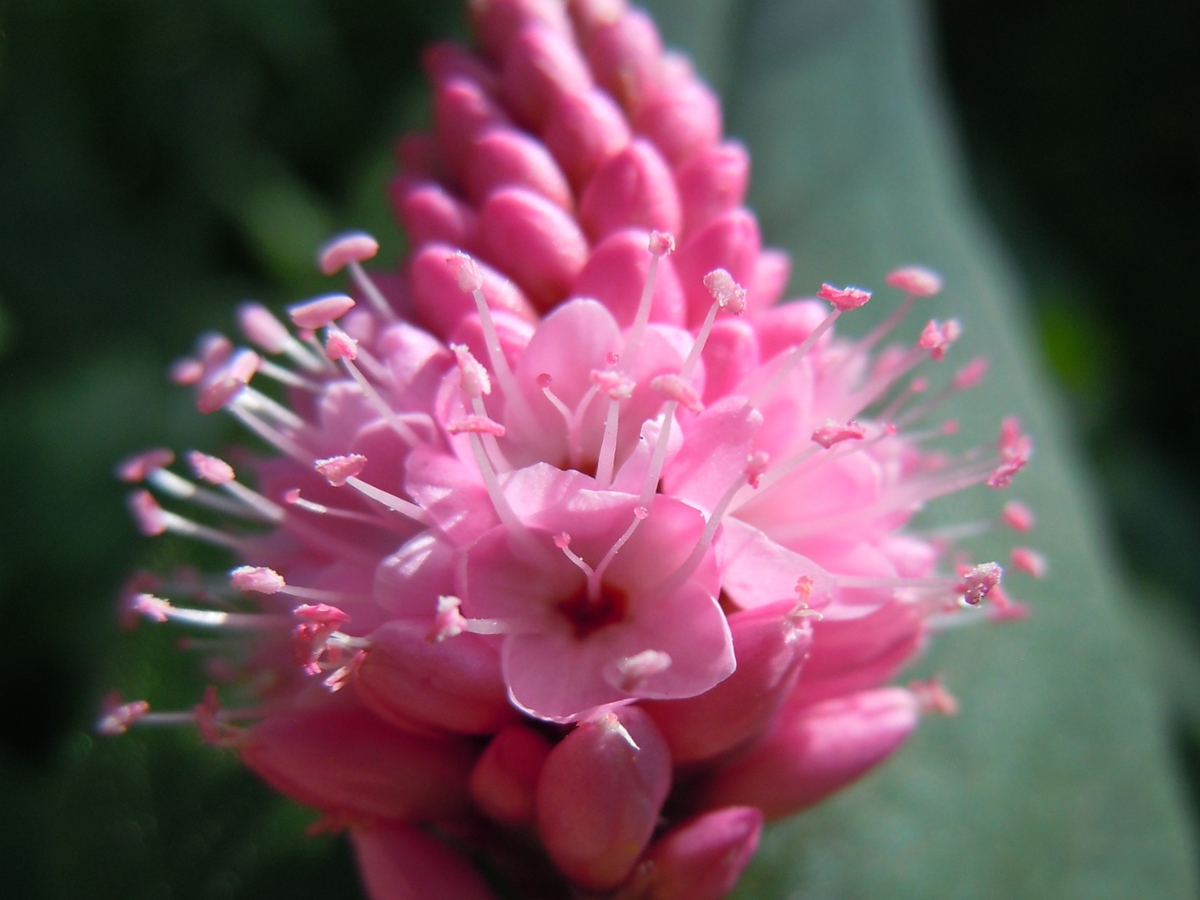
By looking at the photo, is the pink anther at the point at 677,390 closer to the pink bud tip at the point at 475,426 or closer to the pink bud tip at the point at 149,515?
the pink bud tip at the point at 475,426

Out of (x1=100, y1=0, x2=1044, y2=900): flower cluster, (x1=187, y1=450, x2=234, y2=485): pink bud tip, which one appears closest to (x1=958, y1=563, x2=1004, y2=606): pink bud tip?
(x1=100, y1=0, x2=1044, y2=900): flower cluster

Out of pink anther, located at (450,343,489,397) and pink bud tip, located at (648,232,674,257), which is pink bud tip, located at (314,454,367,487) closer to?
pink anther, located at (450,343,489,397)

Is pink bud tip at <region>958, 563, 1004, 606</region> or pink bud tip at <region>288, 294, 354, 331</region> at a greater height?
pink bud tip at <region>288, 294, 354, 331</region>

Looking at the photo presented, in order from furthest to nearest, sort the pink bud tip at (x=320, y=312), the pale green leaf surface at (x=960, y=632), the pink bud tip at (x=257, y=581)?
1. the pale green leaf surface at (x=960, y=632)
2. the pink bud tip at (x=320, y=312)
3. the pink bud tip at (x=257, y=581)

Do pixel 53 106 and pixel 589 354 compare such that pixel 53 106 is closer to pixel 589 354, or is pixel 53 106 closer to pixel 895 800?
pixel 589 354

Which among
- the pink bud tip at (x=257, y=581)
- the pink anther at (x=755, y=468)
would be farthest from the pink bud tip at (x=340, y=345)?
the pink anther at (x=755, y=468)
